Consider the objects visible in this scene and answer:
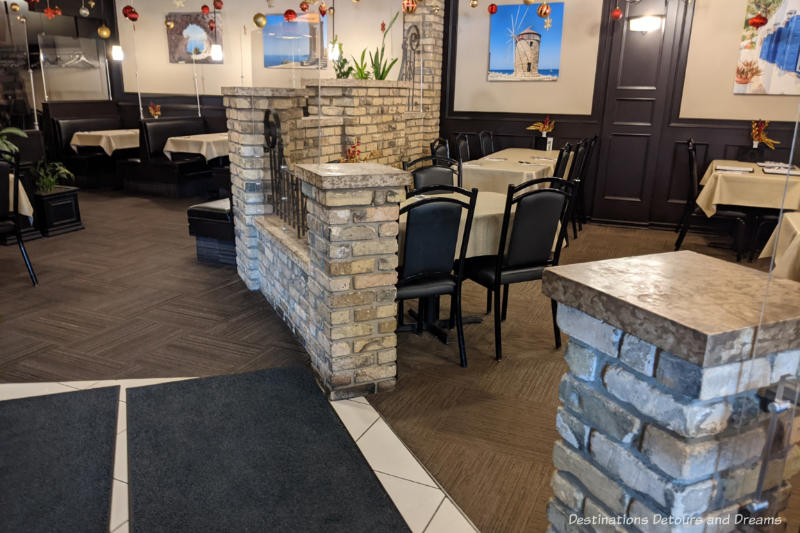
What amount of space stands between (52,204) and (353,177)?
459 cm

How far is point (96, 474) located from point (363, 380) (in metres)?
1.17

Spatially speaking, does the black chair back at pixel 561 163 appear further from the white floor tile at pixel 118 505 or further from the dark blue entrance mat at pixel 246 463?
the white floor tile at pixel 118 505

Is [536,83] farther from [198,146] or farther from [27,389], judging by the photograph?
[27,389]

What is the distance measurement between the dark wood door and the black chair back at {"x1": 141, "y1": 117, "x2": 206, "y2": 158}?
5.69 m

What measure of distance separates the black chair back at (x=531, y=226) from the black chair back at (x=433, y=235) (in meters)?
0.25

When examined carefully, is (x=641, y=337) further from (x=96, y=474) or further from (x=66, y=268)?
(x=66, y=268)

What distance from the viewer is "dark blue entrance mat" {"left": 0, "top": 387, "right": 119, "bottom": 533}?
201cm

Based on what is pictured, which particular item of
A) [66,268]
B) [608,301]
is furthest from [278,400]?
[66,268]

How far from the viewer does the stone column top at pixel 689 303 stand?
102 centimetres

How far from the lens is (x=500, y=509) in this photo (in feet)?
6.88

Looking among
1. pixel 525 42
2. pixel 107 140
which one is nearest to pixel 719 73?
pixel 525 42

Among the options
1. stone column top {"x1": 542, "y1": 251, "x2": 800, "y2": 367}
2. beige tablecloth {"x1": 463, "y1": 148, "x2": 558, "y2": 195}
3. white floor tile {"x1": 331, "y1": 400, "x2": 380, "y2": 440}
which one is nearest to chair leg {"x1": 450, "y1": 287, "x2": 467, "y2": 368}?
white floor tile {"x1": 331, "y1": 400, "x2": 380, "y2": 440}

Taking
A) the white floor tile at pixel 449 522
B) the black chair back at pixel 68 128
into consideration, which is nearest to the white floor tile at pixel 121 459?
the white floor tile at pixel 449 522

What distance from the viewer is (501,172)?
17.7 feet
